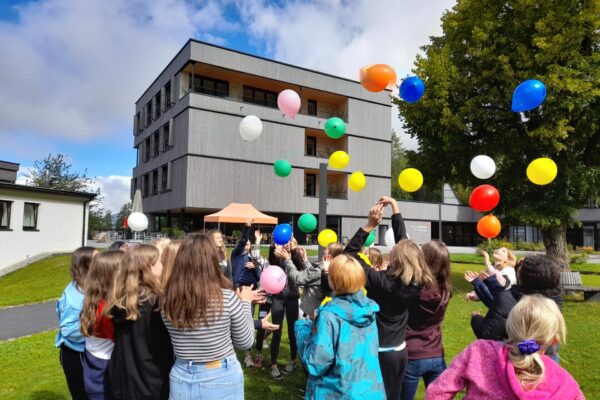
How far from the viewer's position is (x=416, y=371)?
3244 millimetres

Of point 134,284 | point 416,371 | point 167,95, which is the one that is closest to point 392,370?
point 416,371

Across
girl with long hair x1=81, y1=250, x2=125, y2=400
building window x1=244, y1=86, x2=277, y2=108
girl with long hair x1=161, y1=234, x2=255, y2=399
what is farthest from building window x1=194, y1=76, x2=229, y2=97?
girl with long hair x1=161, y1=234, x2=255, y2=399

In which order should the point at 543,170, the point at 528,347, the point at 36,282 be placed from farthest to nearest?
1. the point at 36,282
2. the point at 543,170
3. the point at 528,347

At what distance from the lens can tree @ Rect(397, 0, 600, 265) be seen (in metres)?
10.7

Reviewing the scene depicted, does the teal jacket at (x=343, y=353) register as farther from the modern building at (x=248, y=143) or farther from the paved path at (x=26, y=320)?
the modern building at (x=248, y=143)

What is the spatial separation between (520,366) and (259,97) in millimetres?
31153

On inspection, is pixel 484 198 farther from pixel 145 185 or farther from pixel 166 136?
pixel 145 185

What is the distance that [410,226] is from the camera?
36906mm

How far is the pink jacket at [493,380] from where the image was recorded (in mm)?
1737

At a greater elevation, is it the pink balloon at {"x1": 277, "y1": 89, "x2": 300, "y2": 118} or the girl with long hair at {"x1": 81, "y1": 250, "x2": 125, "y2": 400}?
the pink balloon at {"x1": 277, "y1": 89, "x2": 300, "y2": 118}

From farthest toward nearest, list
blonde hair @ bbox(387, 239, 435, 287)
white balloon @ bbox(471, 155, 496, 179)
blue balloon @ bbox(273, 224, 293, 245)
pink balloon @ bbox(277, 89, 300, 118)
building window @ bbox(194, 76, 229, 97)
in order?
building window @ bbox(194, 76, 229, 97)
pink balloon @ bbox(277, 89, 300, 118)
white balloon @ bbox(471, 155, 496, 179)
blue balloon @ bbox(273, 224, 293, 245)
blonde hair @ bbox(387, 239, 435, 287)

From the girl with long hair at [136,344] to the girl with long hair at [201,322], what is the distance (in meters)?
0.16

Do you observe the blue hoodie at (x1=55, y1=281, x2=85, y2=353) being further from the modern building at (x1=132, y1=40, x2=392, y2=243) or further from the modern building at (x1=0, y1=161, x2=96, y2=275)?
the modern building at (x1=132, y1=40, x2=392, y2=243)

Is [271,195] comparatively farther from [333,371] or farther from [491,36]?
[333,371]
